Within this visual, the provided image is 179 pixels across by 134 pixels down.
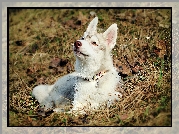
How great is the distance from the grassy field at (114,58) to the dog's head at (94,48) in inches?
36.7

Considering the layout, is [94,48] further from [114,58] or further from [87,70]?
[114,58]

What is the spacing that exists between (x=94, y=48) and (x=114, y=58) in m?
2.31

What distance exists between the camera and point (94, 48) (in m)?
8.73

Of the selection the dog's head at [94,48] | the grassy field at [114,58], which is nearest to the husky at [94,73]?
the dog's head at [94,48]

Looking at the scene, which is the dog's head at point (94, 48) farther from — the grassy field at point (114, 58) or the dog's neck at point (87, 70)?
the grassy field at point (114, 58)

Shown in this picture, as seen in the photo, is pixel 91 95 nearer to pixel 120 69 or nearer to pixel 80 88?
pixel 80 88

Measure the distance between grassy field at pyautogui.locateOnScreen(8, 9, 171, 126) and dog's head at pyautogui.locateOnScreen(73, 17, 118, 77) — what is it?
36.7 inches

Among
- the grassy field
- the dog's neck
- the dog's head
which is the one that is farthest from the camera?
the grassy field

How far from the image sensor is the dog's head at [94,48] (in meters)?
8.55

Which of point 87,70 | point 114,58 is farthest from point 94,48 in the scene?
point 114,58

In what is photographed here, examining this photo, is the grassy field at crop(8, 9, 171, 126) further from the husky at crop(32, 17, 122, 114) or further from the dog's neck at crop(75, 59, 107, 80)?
the dog's neck at crop(75, 59, 107, 80)

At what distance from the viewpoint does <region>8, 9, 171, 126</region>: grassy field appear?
29.8 feet

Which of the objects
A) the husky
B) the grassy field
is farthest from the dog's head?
the grassy field

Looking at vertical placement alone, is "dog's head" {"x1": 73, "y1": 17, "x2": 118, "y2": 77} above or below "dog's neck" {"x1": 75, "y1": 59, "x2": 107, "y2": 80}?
above
